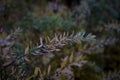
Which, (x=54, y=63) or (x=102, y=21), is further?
(x=102, y=21)

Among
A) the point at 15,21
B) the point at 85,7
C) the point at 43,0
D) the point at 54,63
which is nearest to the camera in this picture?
the point at 54,63

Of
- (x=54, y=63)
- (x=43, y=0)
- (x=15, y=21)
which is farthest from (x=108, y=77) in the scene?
(x=43, y=0)

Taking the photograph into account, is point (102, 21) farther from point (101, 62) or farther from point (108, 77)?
point (108, 77)

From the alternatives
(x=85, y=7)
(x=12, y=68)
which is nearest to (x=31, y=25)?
(x=85, y=7)

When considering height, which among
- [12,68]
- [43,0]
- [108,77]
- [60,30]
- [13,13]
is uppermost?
[43,0]

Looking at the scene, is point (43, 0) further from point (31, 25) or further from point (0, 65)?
point (0, 65)

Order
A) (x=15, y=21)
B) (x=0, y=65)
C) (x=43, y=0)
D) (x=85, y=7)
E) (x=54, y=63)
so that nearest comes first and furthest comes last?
(x=0, y=65)
(x=54, y=63)
(x=15, y=21)
(x=85, y=7)
(x=43, y=0)

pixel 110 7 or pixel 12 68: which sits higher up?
pixel 110 7
